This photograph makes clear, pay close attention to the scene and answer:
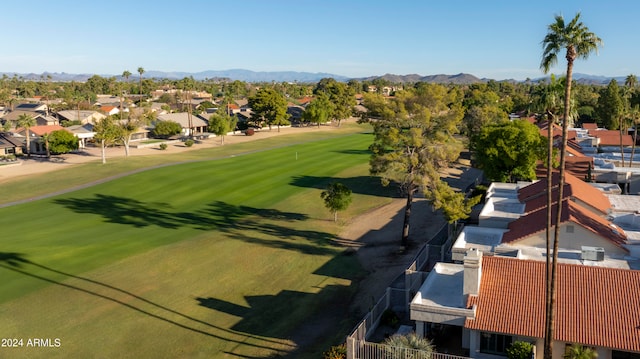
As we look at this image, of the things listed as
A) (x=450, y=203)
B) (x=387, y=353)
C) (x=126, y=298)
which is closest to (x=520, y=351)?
(x=387, y=353)

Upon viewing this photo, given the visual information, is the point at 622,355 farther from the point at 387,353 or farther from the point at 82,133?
the point at 82,133

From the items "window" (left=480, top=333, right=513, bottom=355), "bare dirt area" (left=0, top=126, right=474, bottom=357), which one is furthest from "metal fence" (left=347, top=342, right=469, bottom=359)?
"bare dirt area" (left=0, top=126, right=474, bottom=357)

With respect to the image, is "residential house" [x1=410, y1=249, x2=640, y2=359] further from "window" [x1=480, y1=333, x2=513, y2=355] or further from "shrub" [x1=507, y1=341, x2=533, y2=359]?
"shrub" [x1=507, y1=341, x2=533, y2=359]

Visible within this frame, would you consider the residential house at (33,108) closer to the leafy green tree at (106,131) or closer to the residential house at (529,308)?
the leafy green tree at (106,131)

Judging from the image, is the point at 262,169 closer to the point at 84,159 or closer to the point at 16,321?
the point at 84,159

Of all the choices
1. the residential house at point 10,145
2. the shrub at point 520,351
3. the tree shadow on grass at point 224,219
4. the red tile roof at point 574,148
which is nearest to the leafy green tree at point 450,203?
the tree shadow on grass at point 224,219

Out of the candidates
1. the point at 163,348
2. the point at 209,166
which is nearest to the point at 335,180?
the point at 209,166

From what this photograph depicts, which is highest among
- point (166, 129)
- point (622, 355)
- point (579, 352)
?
point (166, 129)
